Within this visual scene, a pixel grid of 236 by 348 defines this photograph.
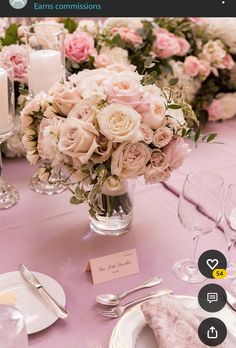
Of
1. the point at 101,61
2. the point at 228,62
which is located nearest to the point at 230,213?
the point at 101,61

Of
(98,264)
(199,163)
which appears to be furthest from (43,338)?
(199,163)

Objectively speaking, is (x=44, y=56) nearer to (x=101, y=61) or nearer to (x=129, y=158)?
(x=101, y=61)

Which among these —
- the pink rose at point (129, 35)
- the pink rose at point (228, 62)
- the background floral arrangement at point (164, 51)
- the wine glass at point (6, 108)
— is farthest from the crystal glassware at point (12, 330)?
the pink rose at point (228, 62)

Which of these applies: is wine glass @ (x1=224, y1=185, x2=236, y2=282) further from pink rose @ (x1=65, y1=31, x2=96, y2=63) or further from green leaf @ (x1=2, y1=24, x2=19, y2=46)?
green leaf @ (x1=2, y1=24, x2=19, y2=46)

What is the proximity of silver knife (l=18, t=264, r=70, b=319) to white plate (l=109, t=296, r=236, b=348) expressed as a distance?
0.38 feet

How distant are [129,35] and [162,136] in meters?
0.74

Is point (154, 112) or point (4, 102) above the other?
point (154, 112)

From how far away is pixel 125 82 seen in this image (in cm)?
98

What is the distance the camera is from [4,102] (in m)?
1.24

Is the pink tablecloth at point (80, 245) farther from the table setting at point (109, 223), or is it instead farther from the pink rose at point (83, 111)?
the pink rose at point (83, 111)

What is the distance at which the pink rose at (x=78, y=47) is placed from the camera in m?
1.50

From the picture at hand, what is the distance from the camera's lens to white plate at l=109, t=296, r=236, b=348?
32.4 inches
